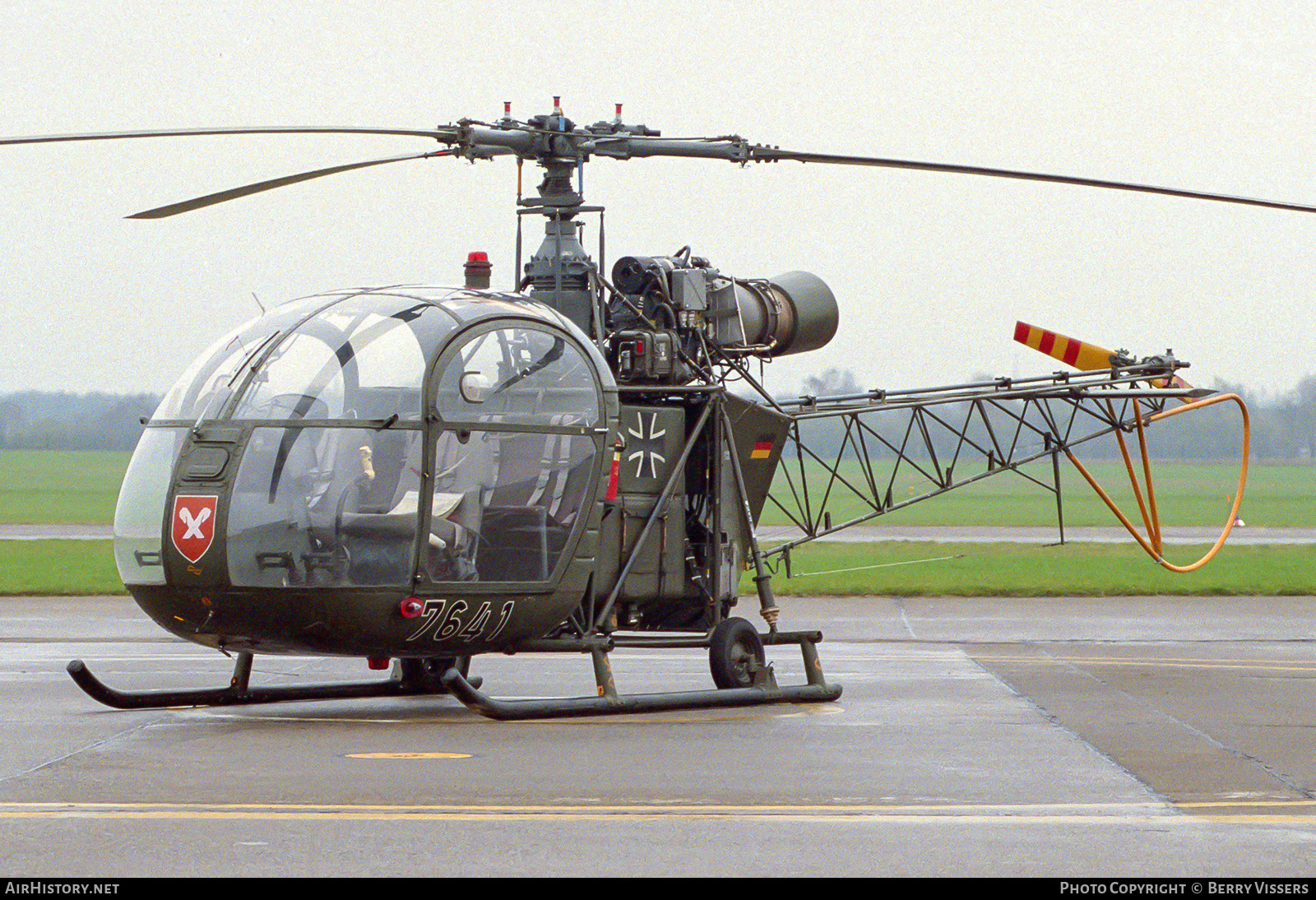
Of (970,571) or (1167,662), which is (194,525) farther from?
(970,571)

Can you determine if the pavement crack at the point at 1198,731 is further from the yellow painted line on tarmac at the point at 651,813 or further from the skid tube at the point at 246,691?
the skid tube at the point at 246,691

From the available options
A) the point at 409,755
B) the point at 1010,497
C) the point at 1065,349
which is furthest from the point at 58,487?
the point at 409,755

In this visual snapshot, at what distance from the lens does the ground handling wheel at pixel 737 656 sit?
11.6 metres

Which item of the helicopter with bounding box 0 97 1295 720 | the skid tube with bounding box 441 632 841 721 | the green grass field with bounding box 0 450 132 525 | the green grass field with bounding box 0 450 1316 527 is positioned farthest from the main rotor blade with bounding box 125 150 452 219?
the green grass field with bounding box 0 450 132 525

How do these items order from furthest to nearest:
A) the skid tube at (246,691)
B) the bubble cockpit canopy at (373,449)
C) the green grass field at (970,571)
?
the green grass field at (970,571)
the skid tube at (246,691)
the bubble cockpit canopy at (373,449)

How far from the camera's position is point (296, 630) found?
976 cm

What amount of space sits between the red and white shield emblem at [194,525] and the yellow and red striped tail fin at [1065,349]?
906cm

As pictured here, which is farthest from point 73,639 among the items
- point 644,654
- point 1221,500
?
point 1221,500

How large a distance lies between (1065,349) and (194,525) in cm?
920

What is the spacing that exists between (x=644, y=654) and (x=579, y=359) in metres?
5.92

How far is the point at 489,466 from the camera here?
10.2 m

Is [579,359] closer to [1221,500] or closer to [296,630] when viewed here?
[296,630]

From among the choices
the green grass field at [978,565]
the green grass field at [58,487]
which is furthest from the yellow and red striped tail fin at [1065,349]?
the green grass field at [58,487]

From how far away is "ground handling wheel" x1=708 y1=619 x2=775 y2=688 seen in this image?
1164cm
